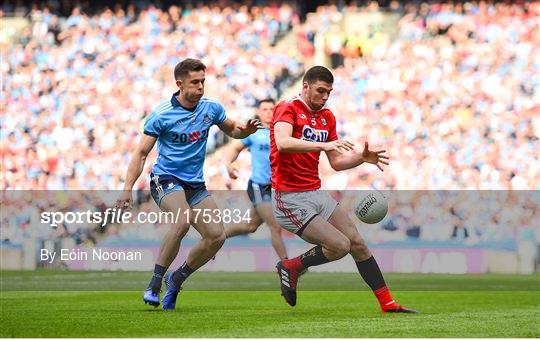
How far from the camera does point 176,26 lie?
28828mm

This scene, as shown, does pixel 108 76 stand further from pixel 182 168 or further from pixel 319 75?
pixel 319 75

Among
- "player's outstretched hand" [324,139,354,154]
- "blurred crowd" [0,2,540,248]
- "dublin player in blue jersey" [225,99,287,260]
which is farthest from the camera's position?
"blurred crowd" [0,2,540,248]

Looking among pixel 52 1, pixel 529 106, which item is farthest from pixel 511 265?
pixel 52 1

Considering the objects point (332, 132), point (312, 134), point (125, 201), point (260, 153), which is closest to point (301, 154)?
point (312, 134)

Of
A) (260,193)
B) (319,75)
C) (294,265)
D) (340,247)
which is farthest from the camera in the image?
(260,193)

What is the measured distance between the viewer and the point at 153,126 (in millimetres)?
10234

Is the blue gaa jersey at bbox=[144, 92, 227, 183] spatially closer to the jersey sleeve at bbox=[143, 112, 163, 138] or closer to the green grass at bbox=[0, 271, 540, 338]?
the jersey sleeve at bbox=[143, 112, 163, 138]

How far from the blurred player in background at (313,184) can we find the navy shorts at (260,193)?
434 cm

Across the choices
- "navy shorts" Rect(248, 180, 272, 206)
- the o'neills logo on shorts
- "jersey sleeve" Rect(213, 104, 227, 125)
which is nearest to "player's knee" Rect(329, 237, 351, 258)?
the o'neills logo on shorts

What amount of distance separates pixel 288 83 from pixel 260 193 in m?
12.1

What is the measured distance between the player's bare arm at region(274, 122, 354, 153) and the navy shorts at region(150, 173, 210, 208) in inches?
48.7

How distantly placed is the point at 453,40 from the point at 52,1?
36.2 feet

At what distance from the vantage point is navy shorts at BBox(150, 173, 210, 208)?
10438mm

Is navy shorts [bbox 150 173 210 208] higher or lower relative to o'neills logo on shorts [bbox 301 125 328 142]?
lower
